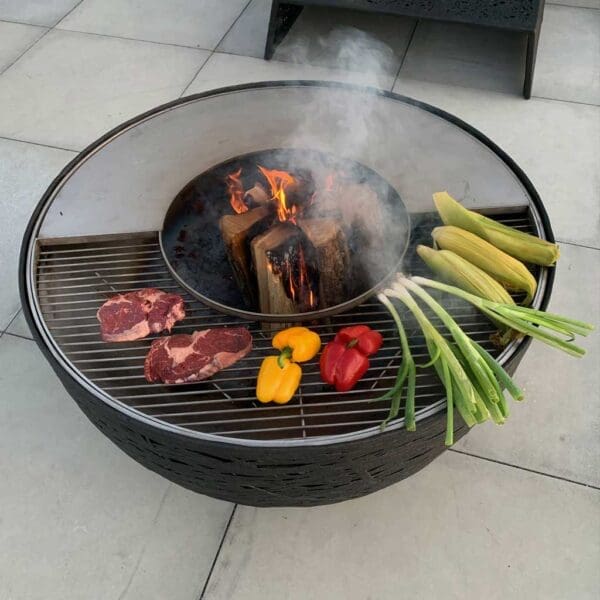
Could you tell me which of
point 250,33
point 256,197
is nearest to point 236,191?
point 256,197

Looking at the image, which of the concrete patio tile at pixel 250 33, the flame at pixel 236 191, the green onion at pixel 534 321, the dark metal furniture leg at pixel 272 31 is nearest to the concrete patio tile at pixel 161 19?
Result: the concrete patio tile at pixel 250 33

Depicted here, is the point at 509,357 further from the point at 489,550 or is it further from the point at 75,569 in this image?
the point at 75,569

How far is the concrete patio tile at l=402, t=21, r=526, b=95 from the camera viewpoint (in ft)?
10.9

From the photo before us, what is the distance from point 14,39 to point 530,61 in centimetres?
279

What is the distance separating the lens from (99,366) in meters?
1.55

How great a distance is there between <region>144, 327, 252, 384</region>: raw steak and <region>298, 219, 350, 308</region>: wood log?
0.29 m

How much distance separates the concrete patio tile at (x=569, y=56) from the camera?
3.26m

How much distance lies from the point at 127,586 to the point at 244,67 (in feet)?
8.52

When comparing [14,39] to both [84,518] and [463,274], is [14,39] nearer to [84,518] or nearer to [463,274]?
[84,518]

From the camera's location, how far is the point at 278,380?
1470mm

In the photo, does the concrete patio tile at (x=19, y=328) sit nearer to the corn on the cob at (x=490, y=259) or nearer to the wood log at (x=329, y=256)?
the wood log at (x=329, y=256)

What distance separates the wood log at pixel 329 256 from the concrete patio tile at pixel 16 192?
1.30 meters

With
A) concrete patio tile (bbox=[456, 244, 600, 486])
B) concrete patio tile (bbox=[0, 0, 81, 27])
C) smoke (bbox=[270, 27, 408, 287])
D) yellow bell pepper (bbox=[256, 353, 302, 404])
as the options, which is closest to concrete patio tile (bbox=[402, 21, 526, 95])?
smoke (bbox=[270, 27, 408, 287])

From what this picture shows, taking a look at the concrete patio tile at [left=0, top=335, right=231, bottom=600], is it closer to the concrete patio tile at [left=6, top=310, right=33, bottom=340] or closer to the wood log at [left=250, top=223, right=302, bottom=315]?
the concrete patio tile at [left=6, top=310, right=33, bottom=340]
